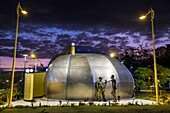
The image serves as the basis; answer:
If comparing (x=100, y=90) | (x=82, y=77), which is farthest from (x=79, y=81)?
(x=100, y=90)

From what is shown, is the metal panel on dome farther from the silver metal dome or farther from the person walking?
the person walking

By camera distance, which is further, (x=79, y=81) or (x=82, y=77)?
(x=82, y=77)

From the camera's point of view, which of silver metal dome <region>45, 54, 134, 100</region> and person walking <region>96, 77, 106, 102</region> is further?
silver metal dome <region>45, 54, 134, 100</region>

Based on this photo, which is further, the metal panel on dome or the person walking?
the metal panel on dome

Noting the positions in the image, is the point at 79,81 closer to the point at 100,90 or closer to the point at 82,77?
the point at 82,77

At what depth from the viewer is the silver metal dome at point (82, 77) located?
19094mm

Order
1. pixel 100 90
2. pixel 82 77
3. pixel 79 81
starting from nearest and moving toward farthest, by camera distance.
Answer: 1. pixel 100 90
2. pixel 79 81
3. pixel 82 77

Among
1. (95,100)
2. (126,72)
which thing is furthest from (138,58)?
(95,100)

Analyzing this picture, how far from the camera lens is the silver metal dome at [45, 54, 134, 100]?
1909 cm

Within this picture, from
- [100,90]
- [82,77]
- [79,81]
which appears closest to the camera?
[100,90]

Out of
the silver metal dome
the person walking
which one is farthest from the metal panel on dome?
the person walking

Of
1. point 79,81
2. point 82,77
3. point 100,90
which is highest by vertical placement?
point 82,77

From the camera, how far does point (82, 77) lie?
19.4 meters

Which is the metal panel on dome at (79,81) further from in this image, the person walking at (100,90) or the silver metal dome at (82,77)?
the person walking at (100,90)
